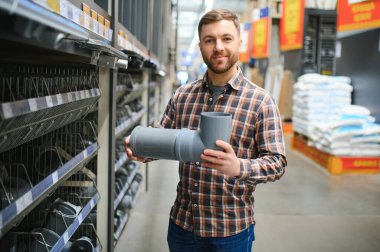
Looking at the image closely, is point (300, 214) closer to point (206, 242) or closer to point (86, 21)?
point (206, 242)

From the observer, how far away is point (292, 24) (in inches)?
313

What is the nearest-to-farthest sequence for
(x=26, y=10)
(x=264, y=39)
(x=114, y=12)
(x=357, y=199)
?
(x=26, y=10), (x=114, y=12), (x=357, y=199), (x=264, y=39)

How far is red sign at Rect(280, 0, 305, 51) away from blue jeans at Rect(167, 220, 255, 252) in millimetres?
6403

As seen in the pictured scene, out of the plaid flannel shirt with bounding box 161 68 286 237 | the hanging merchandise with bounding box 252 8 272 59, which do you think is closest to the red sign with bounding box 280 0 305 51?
the hanging merchandise with bounding box 252 8 272 59

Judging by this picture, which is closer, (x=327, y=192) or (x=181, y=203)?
(x=181, y=203)

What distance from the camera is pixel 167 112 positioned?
2.02 m

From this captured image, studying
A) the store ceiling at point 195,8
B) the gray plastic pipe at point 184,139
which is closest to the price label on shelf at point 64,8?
the gray plastic pipe at point 184,139

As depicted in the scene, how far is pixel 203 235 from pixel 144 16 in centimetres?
307

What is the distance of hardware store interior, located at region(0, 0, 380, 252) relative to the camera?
1503mm

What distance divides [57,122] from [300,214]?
3.11 meters

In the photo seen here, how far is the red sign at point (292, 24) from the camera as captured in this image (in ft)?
25.0

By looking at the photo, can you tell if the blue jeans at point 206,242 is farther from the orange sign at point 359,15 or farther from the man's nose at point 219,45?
the orange sign at point 359,15

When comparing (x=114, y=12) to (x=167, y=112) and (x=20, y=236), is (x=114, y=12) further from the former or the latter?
(x=20, y=236)

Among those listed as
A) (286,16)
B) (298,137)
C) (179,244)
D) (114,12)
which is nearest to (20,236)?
(179,244)
